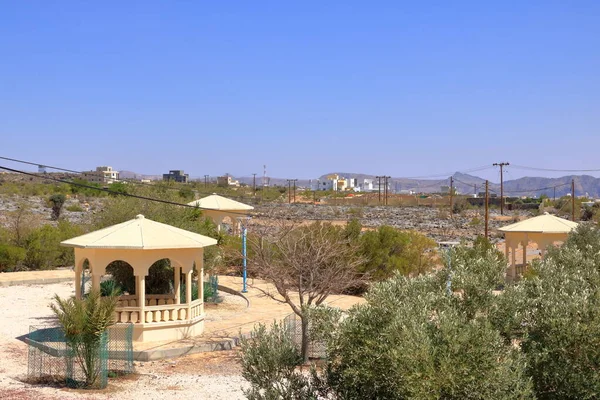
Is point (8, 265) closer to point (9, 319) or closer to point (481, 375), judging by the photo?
point (9, 319)

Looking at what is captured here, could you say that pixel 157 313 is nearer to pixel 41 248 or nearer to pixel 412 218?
pixel 41 248

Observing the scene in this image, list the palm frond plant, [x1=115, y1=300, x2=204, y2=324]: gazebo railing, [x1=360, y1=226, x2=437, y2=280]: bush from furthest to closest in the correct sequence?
[x1=360, y1=226, x2=437, y2=280]: bush
[x1=115, y1=300, x2=204, y2=324]: gazebo railing
the palm frond plant

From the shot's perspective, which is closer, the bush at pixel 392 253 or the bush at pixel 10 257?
the bush at pixel 392 253

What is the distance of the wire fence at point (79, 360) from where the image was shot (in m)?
12.5

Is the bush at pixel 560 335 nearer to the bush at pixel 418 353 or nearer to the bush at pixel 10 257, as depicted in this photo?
the bush at pixel 418 353

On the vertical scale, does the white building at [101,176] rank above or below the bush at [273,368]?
above

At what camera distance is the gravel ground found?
11.9 meters

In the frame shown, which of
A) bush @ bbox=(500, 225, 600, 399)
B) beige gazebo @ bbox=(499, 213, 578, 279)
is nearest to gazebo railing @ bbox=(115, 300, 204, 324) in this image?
bush @ bbox=(500, 225, 600, 399)

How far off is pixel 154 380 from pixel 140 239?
3633mm

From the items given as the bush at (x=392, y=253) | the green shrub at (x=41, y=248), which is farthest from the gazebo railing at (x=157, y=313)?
the green shrub at (x=41, y=248)

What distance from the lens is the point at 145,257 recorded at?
15625 millimetres

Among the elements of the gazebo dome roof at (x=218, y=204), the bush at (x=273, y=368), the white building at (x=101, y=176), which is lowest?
the bush at (x=273, y=368)

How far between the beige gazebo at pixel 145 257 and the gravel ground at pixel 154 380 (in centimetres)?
141

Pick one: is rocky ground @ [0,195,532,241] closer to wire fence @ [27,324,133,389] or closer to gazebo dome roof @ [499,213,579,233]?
gazebo dome roof @ [499,213,579,233]
